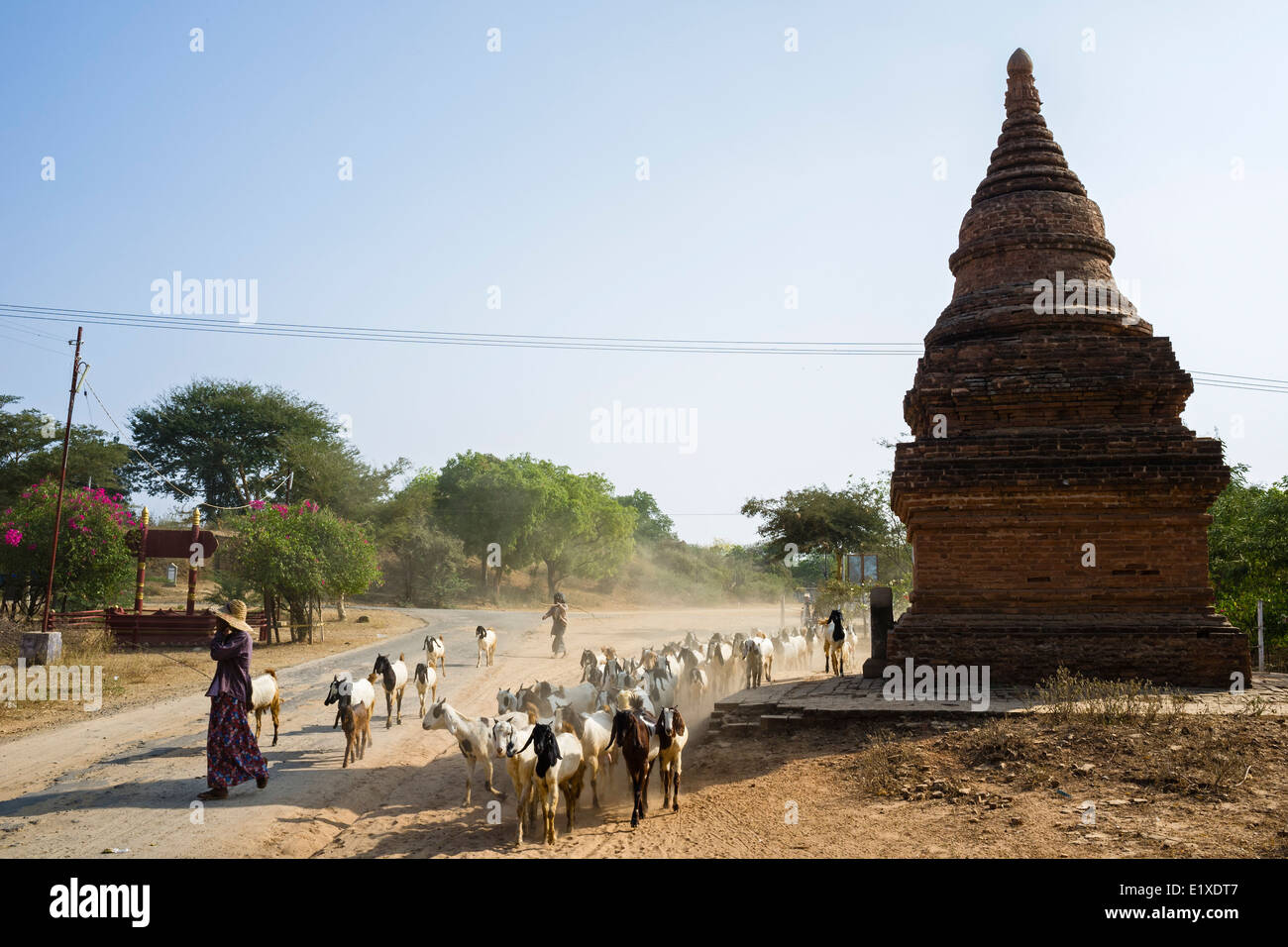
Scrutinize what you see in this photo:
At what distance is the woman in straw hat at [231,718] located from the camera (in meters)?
9.01

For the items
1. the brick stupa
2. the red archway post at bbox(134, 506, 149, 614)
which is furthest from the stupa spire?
the red archway post at bbox(134, 506, 149, 614)

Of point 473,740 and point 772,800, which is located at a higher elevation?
point 473,740

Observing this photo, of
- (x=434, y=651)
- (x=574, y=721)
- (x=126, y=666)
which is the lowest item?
(x=126, y=666)

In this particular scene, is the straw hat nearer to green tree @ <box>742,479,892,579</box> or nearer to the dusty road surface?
the dusty road surface

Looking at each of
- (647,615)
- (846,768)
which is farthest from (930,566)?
(647,615)

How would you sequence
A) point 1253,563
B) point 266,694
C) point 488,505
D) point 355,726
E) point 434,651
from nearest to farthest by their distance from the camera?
point 355,726 < point 266,694 < point 434,651 < point 1253,563 < point 488,505

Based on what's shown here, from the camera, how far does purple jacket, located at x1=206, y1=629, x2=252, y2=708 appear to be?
9.10m

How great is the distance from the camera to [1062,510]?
1227 centimetres

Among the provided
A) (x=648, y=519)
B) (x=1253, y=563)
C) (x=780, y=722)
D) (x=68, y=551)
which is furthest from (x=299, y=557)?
(x=648, y=519)

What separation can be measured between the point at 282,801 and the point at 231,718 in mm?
959

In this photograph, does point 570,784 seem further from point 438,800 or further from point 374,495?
point 374,495

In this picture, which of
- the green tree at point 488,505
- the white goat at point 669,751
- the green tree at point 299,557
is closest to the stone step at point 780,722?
the white goat at point 669,751

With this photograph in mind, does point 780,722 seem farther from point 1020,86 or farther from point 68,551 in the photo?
point 68,551

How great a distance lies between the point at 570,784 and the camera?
8398mm
